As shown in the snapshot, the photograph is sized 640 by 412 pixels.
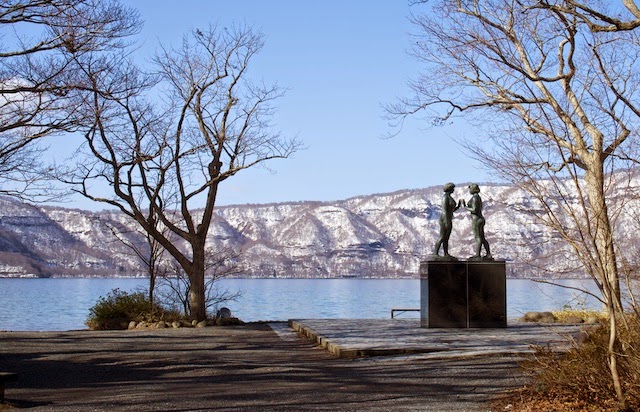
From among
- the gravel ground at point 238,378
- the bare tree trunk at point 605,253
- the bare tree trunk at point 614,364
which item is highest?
the bare tree trunk at point 605,253

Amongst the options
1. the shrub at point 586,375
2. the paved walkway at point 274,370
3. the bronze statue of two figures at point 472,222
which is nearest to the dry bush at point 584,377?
the shrub at point 586,375

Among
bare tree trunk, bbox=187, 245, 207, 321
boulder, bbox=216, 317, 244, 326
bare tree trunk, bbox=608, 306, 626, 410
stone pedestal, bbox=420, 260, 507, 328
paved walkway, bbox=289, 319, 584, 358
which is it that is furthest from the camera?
bare tree trunk, bbox=187, 245, 207, 321

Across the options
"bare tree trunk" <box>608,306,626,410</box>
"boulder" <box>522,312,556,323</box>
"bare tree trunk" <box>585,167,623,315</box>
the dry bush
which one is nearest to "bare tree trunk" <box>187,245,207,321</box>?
"boulder" <box>522,312,556,323</box>

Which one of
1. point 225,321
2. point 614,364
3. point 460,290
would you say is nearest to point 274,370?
point 614,364

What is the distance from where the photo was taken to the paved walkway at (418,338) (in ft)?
40.2

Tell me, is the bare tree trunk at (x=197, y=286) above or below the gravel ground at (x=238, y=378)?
above

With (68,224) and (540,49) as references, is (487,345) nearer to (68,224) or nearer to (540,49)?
Answer: (540,49)

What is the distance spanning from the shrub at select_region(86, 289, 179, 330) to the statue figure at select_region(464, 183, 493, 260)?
318 inches

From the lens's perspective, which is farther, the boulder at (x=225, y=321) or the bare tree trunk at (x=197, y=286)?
the bare tree trunk at (x=197, y=286)

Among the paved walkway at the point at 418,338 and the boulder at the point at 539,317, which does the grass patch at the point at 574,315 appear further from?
the paved walkway at the point at 418,338

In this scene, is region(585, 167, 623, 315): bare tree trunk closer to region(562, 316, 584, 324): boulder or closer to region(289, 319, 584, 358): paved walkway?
region(289, 319, 584, 358): paved walkway

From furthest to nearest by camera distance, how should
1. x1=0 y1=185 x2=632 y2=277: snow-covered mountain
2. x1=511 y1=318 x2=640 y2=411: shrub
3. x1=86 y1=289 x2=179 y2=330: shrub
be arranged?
1. x1=0 y1=185 x2=632 y2=277: snow-covered mountain
2. x1=86 y1=289 x2=179 y2=330: shrub
3. x1=511 y1=318 x2=640 y2=411: shrub

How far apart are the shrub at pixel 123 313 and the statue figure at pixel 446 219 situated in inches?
293

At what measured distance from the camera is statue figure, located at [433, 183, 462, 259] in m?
17.7
